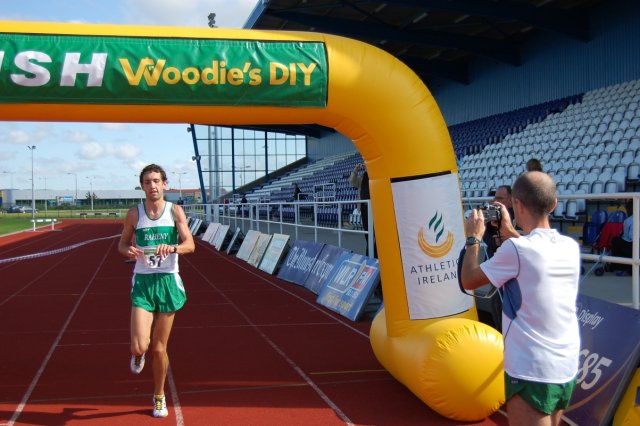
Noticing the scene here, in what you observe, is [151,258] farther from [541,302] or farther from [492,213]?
[541,302]

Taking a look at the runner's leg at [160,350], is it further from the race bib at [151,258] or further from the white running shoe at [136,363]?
the race bib at [151,258]

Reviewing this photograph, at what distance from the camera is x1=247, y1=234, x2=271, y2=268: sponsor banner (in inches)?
594

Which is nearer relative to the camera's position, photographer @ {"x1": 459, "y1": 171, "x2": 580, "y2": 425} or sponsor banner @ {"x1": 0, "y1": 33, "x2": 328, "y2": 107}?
photographer @ {"x1": 459, "y1": 171, "x2": 580, "y2": 425}

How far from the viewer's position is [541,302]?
2598 mm

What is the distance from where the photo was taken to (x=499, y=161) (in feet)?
62.1

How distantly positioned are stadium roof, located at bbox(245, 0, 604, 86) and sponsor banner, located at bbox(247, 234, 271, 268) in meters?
8.57

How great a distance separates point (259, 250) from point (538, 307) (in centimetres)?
1313

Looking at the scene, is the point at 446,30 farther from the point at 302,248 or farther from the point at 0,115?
the point at 0,115

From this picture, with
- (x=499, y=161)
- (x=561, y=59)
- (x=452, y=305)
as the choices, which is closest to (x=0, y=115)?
(x=452, y=305)

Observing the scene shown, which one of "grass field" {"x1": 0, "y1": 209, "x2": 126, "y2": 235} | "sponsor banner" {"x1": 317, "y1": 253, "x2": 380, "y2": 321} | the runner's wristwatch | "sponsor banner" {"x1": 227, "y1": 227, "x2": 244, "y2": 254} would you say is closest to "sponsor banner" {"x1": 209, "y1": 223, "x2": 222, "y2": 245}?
"sponsor banner" {"x1": 227, "y1": 227, "x2": 244, "y2": 254}

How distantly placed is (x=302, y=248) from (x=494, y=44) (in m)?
15.8

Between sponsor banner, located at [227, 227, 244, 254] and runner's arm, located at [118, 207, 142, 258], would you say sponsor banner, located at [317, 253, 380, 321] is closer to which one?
runner's arm, located at [118, 207, 142, 258]

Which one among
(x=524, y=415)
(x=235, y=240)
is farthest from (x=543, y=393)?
(x=235, y=240)

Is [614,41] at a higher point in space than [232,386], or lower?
higher
